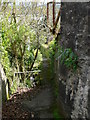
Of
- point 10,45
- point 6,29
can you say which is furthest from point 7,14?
point 10,45

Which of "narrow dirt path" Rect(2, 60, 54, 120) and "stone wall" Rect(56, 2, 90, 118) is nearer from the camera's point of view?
"stone wall" Rect(56, 2, 90, 118)

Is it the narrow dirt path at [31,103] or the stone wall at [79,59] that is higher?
the stone wall at [79,59]

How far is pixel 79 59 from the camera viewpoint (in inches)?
116

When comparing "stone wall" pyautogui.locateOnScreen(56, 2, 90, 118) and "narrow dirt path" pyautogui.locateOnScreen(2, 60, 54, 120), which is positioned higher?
"stone wall" pyautogui.locateOnScreen(56, 2, 90, 118)

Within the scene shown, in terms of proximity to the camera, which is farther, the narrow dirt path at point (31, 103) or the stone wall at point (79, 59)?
the narrow dirt path at point (31, 103)

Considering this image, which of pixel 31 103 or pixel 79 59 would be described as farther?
pixel 31 103

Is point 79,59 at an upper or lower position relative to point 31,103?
upper

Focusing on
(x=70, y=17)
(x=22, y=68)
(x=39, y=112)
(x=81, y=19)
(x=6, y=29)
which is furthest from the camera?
(x=22, y=68)

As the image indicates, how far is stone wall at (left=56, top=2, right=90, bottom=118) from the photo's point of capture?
2.76 m

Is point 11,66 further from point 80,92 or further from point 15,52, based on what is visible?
point 80,92

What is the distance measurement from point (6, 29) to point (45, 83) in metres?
2.43

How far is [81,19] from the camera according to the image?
290 centimetres

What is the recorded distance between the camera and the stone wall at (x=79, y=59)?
9.05ft

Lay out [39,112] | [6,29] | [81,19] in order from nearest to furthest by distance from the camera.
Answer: [81,19], [39,112], [6,29]
